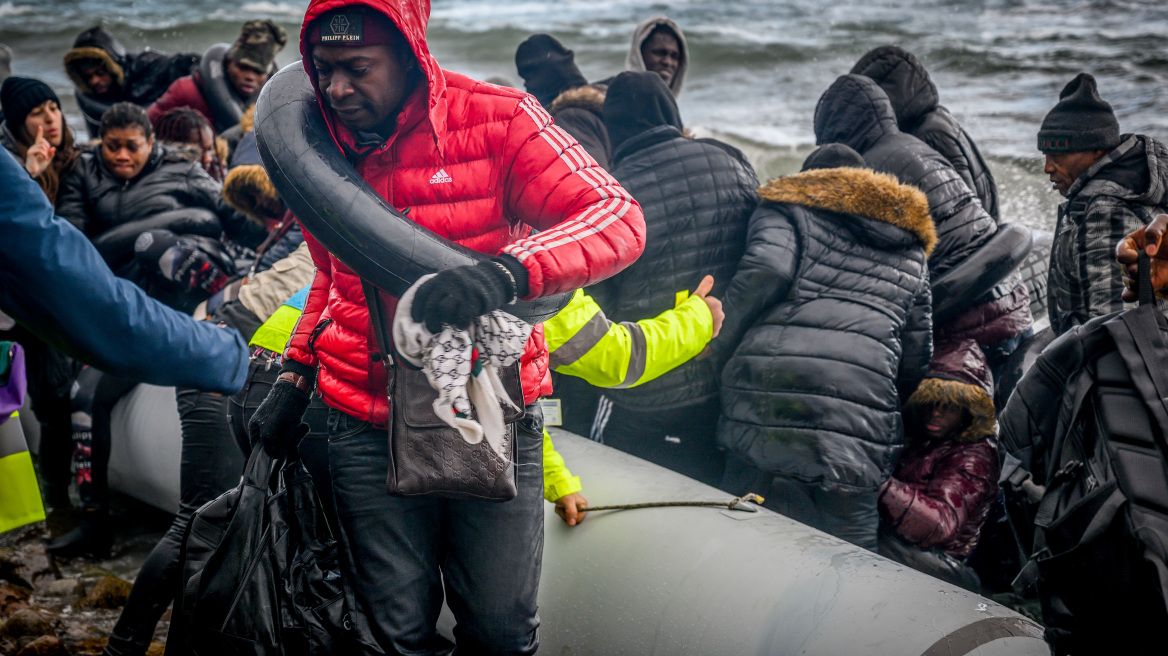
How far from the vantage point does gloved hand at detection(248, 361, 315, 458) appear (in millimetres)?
1591

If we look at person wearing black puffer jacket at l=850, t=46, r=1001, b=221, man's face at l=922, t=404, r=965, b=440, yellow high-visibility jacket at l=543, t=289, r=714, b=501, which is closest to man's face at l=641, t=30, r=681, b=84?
person wearing black puffer jacket at l=850, t=46, r=1001, b=221

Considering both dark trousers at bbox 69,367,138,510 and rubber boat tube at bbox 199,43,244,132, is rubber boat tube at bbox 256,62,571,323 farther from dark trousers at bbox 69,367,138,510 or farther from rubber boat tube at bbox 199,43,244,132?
rubber boat tube at bbox 199,43,244,132

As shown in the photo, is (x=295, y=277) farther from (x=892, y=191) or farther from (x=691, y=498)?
(x=892, y=191)

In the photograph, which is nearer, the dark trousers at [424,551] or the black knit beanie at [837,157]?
the dark trousers at [424,551]

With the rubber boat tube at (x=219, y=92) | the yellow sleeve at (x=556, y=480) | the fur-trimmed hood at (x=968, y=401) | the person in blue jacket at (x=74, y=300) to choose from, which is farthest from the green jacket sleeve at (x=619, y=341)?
the rubber boat tube at (x=219, y=92)

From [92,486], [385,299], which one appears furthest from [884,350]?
[92,486]

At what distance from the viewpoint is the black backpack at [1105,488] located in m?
1.31

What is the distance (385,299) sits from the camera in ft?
4.59

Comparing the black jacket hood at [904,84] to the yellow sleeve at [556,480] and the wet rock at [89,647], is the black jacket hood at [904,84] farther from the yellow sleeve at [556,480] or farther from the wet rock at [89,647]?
the wet rock at [89,647]

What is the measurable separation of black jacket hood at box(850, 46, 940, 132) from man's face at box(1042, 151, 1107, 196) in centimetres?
84

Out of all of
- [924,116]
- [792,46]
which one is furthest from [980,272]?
[792,46]

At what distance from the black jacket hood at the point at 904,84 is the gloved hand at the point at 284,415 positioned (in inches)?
110

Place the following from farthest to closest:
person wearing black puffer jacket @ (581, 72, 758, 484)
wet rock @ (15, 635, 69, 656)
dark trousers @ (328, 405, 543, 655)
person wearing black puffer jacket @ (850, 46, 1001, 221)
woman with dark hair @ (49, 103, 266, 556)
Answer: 1. person wearing black puffer jacket @ (850, 46, 1001, 221)
2. woman with dark hair @ (49, 103, 266, 556)
3. person wearing black puffer jacket @ (581, 72, 758, 484)
4. wet rock @ (15, 635, 69, 656)
5. dark trousers @ (328, 405, 543, 655)

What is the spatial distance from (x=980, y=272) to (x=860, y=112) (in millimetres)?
789
